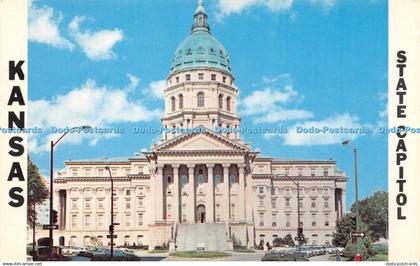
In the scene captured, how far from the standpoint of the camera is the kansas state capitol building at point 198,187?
48469 millimetres

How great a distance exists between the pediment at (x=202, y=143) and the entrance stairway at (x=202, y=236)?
6.46 meters

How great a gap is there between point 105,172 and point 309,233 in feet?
51.1

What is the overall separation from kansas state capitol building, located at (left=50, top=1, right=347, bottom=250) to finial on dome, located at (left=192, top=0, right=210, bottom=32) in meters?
2.01

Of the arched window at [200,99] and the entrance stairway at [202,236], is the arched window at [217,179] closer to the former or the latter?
the entrance stairway at [202,236]

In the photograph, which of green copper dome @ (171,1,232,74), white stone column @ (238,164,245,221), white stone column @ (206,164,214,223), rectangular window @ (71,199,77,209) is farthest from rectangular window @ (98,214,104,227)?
green copper dome @ (171,1,232,74)

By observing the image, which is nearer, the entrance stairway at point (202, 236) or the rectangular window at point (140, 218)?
the entrance stairway at point (202, 236)

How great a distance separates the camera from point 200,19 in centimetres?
4159

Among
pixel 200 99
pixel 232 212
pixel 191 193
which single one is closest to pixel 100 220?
pixel 191 193

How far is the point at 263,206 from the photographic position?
5331 cm

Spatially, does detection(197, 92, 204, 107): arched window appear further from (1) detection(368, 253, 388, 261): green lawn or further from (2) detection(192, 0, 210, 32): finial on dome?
(1) detection(368, 253, 388, 261): green lawn

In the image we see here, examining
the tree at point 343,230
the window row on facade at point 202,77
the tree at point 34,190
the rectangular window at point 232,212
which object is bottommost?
the tree at point 343,230

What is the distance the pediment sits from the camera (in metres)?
51.9

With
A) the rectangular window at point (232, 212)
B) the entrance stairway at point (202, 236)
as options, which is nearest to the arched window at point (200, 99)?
the rectangular window at point (232, 212)

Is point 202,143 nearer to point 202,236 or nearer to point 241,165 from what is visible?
point 241,165
